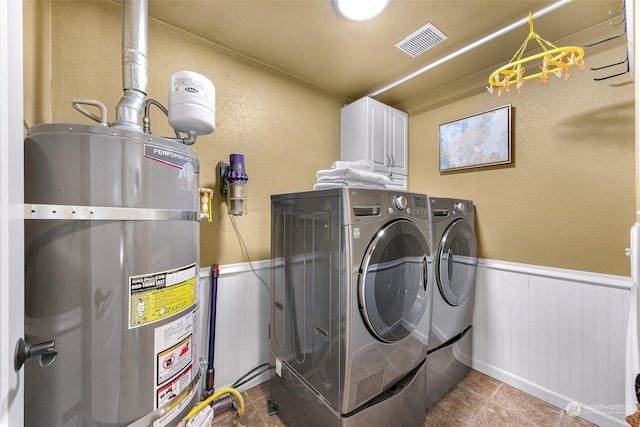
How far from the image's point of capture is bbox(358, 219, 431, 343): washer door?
1.22m

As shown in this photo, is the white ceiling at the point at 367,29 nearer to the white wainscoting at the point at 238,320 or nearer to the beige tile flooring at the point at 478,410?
the white wainscoting at the point at 238,320

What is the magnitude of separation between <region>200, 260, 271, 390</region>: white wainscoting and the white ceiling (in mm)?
1709

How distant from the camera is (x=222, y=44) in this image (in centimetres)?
188

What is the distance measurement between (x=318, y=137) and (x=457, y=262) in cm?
171

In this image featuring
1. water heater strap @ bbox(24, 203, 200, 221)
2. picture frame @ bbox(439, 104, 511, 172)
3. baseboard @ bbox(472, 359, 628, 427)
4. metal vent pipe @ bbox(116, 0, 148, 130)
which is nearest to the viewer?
water heater strap @ bbox(24, 203, 200, 221)

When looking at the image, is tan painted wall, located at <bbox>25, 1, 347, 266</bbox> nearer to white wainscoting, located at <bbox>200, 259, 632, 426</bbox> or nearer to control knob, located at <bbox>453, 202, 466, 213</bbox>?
white wainscoting, located at <bbox>200, 259, 632, 426</bbox>

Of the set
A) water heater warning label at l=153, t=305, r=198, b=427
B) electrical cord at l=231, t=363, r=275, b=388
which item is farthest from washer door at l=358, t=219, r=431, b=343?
electrical cord at l=231, t=363, r=275, b=388

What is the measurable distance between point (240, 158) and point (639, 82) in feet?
6.12

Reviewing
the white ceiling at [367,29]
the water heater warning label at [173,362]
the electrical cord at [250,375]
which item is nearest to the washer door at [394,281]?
the water heater warning label at [173,362]

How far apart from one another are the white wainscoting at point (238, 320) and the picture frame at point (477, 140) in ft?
6.68

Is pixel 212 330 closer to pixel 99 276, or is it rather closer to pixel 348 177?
pixel 99 276

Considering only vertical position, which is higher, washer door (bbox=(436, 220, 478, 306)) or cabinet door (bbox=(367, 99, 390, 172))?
cabinet door (bbox=(367, 99, 390, 172))

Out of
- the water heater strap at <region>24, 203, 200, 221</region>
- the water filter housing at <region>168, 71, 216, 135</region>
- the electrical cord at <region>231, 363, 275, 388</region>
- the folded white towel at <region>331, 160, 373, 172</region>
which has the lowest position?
the electrical cord at <region>231, 363, 275, 388</region>

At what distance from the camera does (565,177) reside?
70.8 inches
